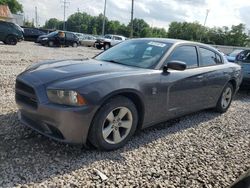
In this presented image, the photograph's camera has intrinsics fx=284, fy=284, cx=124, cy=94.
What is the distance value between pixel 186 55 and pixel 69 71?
7.32ft

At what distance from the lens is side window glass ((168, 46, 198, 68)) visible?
464cm

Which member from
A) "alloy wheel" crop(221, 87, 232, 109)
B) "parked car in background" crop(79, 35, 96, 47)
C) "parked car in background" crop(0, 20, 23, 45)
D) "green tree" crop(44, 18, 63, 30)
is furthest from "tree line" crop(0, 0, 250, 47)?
"alloy wheel" crop(221, 87, 232, 109)

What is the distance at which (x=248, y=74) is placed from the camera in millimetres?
8648

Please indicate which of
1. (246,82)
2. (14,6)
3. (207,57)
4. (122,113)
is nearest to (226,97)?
(207,57)

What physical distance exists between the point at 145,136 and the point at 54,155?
1.52m

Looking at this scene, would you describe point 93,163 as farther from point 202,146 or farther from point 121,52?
point 121,52

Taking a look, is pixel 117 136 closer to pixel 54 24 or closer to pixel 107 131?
pixel 107 131

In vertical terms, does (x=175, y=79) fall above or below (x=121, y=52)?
below

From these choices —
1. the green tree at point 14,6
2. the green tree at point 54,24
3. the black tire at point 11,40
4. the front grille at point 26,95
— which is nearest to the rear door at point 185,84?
the front grille at point 26,95

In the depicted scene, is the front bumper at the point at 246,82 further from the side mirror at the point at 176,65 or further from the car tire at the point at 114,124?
the car tire at the point at 114,124

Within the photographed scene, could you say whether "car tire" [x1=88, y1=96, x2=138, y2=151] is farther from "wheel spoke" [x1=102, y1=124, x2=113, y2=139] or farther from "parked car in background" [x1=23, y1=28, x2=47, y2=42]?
"parked car in background" [x1=23, y1=28, x2=47, y2=42]

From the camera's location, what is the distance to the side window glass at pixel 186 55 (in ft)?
15.2

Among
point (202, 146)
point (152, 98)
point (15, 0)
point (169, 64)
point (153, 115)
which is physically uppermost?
point (15, 0)

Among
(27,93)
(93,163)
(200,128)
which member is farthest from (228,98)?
(27,93)
